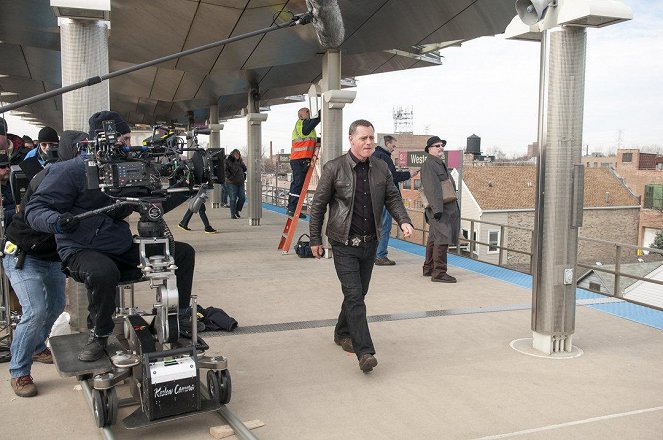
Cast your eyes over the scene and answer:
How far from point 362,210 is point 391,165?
12.8ft

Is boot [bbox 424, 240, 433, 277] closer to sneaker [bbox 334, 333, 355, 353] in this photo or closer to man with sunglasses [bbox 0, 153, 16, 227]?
sneaker [bbox 334, 333, 355, 353]

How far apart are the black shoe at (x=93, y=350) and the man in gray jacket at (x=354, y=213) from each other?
1.66 metres

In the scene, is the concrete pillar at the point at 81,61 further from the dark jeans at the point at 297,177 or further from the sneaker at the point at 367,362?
the dark jeans at the point at 297,177

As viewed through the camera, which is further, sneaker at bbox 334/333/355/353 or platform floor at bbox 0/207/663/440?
sneaker at bbox 334/333/355/353

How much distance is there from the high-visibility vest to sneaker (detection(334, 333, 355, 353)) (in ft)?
17.5

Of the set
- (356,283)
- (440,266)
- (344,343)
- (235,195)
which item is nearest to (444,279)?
(440,266)

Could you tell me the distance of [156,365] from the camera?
3.41 metres

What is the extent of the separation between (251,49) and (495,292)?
6134 millimetres

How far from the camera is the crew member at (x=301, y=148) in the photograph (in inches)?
392

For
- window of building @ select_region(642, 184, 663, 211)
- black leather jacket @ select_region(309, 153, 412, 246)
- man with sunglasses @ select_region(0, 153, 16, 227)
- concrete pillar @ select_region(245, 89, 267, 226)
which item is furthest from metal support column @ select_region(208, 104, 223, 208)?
window of building @ select_region(642, 184, 663, 211)

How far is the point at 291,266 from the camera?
905 cm

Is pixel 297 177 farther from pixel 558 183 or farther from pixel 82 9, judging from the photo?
pixel 558 183

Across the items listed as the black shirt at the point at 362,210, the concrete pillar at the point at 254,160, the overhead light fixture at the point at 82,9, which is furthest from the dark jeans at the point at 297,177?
the black shirt at the point at 362,210

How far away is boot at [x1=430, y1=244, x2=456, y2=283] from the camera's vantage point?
781 cm
